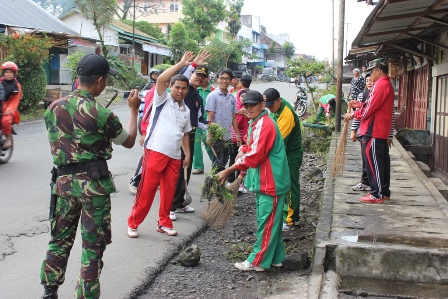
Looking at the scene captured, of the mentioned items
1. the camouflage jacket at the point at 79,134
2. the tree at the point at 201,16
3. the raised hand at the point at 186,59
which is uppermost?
the tree at the point at 201,16

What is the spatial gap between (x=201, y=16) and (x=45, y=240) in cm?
4602

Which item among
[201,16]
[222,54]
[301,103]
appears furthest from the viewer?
[222,54]

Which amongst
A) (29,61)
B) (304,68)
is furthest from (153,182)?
(29,61)

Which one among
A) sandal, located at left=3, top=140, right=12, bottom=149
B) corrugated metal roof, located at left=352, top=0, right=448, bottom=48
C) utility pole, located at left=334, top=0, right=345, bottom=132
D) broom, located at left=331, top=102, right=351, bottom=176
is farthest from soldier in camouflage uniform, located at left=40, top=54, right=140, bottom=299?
utility pole, located at left=334, top=0, right=345, bottom=132

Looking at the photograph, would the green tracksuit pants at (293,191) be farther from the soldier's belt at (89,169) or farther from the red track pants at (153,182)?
the soldier's belt at (89,169)

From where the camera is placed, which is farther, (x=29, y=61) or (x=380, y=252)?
(x=29, y=61)

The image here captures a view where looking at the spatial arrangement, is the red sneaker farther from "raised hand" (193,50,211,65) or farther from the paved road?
"raised hand" (193,50,211,65)

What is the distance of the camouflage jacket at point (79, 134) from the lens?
3381 mm

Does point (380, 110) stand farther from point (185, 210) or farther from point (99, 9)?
point (99, 9)

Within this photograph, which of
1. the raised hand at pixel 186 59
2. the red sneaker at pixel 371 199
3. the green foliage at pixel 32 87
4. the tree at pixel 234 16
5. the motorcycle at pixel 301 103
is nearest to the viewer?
the raised hand at pixel 186 59

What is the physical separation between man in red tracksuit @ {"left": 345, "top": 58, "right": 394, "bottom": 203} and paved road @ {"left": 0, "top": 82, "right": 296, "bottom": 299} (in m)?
2.25

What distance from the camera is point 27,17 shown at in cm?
2284

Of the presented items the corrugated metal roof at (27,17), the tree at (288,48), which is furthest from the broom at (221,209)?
the tree at (288,48)

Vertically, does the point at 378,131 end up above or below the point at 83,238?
above
